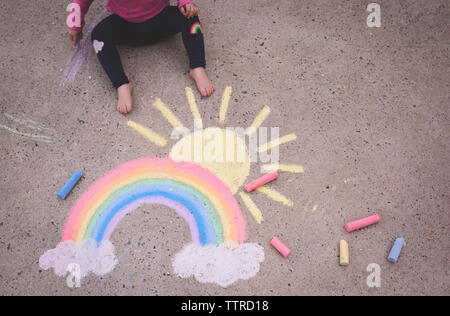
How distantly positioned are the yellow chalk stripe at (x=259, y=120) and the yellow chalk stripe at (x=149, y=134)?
1.46 ft

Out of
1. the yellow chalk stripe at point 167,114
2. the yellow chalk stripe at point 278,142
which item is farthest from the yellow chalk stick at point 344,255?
the yellow chalk stripe at point 167,114

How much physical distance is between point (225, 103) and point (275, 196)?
1.93ft

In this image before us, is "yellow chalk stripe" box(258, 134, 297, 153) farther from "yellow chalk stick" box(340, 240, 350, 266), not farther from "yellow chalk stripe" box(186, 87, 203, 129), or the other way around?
"yellow chalk stick" box(340, 240, 350, 266)

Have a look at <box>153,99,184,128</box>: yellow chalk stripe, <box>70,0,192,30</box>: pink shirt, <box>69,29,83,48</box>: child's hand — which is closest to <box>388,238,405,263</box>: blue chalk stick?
<box>153,99,184,128</box>: yellow chalk stripe

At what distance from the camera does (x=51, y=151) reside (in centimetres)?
187

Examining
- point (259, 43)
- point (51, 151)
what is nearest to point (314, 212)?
point (259, 43)

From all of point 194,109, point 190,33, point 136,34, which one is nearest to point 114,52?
point 136,34

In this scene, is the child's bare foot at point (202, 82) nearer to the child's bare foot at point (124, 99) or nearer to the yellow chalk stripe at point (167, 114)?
the yellow chalk stripe at point (167, 114)

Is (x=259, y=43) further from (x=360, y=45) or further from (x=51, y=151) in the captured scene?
(x=51, y=151)

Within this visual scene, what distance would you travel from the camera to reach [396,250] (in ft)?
5.23

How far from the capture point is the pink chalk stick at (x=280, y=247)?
159cm

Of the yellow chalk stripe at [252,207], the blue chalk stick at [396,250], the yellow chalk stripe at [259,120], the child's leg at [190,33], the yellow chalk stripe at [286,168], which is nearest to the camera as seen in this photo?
the blue chalk stick at [396,250]

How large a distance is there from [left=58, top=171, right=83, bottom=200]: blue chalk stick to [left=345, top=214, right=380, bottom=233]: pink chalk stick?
129 cm
